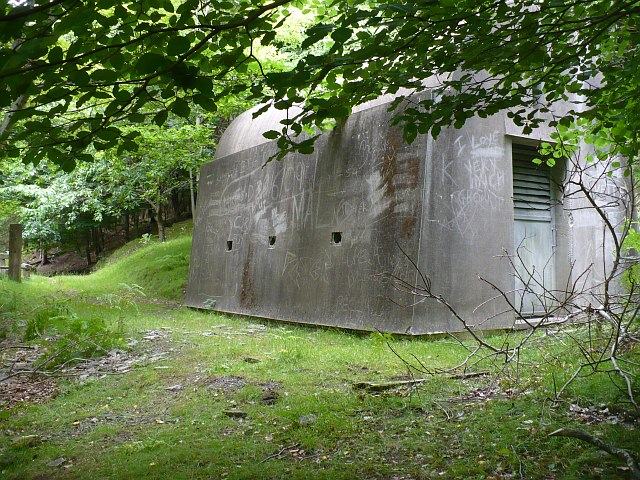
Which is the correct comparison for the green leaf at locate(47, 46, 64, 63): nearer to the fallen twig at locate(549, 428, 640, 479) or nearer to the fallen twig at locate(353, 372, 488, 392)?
the fallen twig at locate(549, 428, 640, 479)

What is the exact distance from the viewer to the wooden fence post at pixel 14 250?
15202 millimetres

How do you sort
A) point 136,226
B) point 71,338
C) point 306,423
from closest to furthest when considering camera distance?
1. point 306,423
2. point 71,338
3. point 136,226

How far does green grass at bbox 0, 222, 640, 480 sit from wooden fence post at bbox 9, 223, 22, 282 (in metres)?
9.68

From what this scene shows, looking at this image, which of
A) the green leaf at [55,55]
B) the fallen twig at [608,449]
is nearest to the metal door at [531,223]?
the fallen twig at [608,449]

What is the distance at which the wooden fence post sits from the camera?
15.2m

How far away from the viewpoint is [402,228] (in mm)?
8523

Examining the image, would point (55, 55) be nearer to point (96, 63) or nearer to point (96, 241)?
point (96, 63)

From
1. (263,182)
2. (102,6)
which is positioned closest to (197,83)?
(102,6)

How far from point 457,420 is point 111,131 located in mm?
3221

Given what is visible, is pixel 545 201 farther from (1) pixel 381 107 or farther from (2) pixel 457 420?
(2) pixel 457 420

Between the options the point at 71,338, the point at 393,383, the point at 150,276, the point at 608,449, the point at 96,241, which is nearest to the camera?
the point at 608,449

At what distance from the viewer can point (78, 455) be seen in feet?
14.2

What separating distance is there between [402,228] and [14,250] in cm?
1165

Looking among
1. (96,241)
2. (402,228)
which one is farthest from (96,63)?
(96,241)
